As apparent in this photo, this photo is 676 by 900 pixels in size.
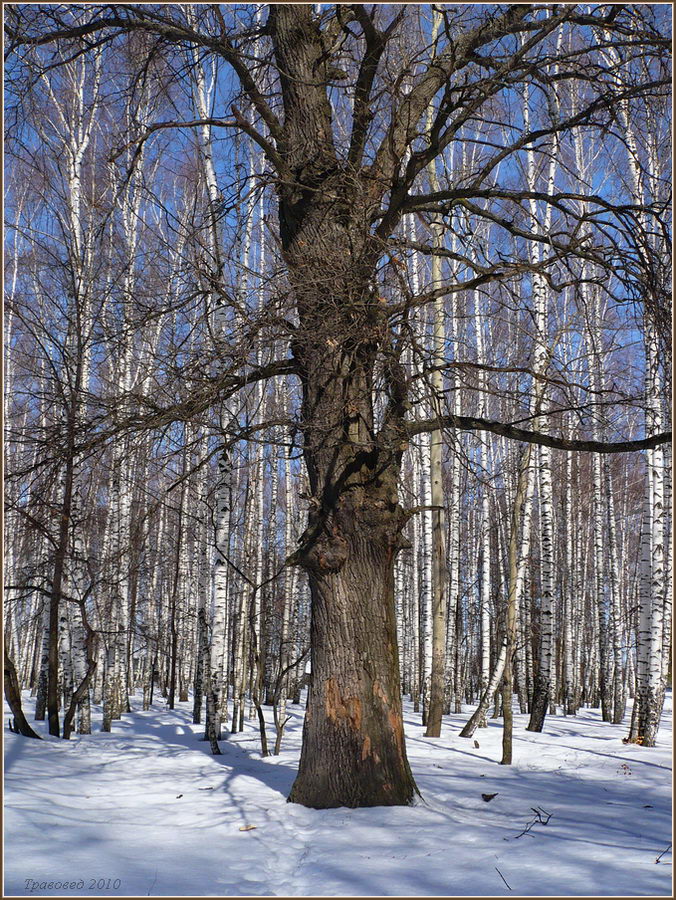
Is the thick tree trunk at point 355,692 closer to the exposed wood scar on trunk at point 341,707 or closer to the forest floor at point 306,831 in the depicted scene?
the exposed wood scar on trunk at point 341,707

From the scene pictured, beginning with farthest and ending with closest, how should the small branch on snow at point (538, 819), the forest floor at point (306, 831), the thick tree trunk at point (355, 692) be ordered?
the thick tree trunk at point (355, 692) → the small branch on snow at point (538, 819) → the forest floor at point (306, 831)

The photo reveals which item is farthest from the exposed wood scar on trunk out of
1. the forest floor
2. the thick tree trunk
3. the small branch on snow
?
the small branch on snow

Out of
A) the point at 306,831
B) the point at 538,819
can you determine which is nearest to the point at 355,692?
the point at 306,831

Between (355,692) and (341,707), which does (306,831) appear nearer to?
(341,707)

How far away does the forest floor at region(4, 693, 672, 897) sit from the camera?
3.82 m

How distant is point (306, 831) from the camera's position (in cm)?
499

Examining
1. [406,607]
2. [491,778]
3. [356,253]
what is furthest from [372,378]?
[406,607]

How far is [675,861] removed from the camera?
3533mm

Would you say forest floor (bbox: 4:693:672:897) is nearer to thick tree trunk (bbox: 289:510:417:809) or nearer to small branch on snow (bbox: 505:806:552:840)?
small branch on snow (bbox: 505:806:552:840)

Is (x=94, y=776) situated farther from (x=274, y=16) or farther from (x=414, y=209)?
(x=274, y=16)

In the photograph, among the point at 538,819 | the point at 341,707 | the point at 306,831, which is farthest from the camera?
the point at 341,707

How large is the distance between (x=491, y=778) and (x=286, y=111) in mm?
6423

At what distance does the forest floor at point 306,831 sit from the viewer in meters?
3.82

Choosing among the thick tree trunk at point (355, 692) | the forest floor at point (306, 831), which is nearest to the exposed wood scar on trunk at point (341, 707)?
the thick tree trunk at point (355, 692)
